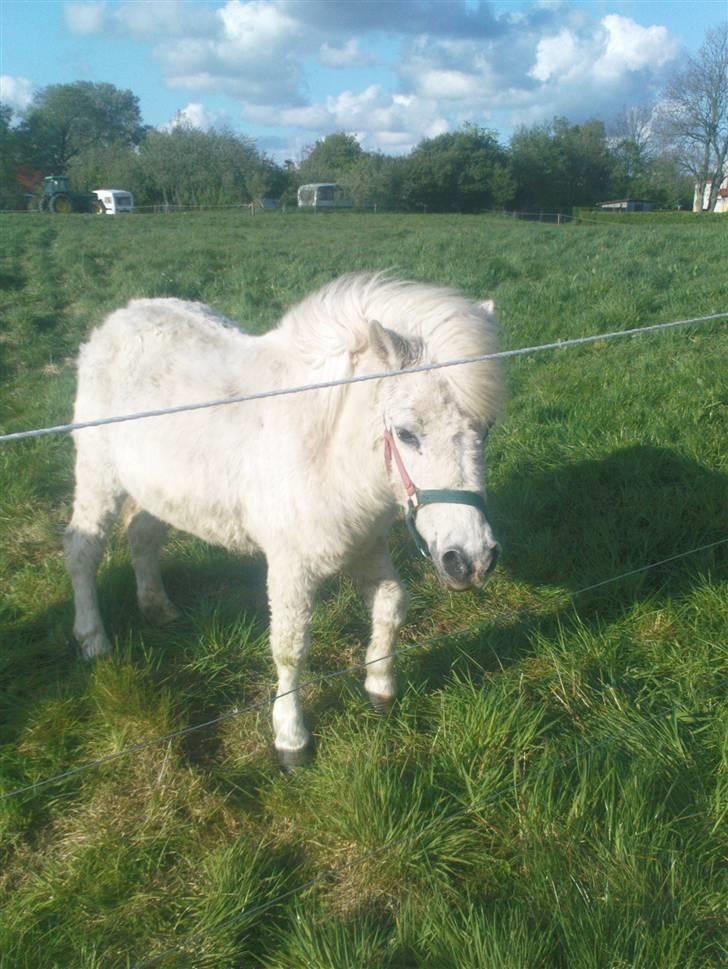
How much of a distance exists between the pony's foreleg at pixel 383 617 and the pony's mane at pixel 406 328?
0.89 m

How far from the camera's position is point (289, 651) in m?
2.83

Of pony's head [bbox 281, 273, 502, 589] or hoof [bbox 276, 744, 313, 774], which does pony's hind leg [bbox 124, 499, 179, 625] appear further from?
pony's head [bbox 281, 273, 502, 589]

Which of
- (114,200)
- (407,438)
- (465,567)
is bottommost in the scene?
(465,567)

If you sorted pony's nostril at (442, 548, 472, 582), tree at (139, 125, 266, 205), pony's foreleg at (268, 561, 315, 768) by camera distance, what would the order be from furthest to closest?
tree at (139, 125, 266, 205) < pony's foreleg at (268, 561, 315, 768) < pony's nostril at (442, 548, 472, 582)

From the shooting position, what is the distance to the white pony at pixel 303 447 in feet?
7.41

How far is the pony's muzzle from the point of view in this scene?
2.14 meters

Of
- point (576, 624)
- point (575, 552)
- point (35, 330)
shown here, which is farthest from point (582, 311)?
point (35, 330)

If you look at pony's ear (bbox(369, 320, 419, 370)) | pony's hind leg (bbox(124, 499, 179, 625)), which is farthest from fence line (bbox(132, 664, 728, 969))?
pony's hind leg (bbox(124, 499, 179, 625))

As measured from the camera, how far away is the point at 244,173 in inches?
2077

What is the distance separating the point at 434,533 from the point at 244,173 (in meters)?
56.3

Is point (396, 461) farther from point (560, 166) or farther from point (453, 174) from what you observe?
point (560, 166)

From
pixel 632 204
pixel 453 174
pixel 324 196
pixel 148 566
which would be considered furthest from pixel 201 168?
pixel 148 566

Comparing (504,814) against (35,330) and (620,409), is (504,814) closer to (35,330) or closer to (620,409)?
(620,409)

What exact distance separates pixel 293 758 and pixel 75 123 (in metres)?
93.6
